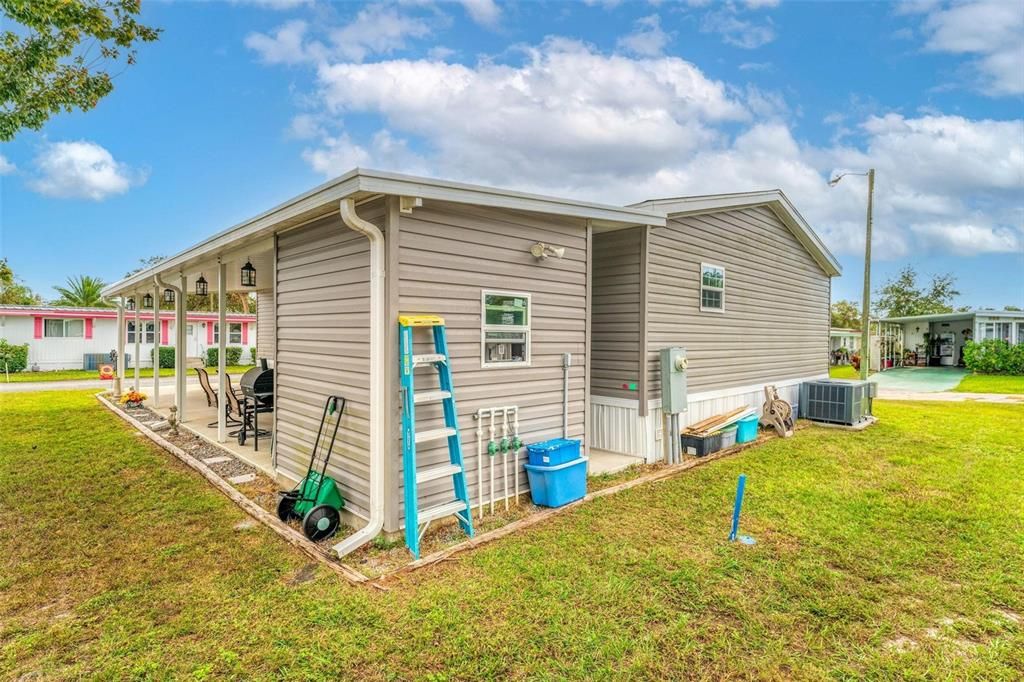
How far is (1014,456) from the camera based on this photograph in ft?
24.0

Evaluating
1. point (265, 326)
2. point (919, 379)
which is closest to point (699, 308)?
point (265, 326)

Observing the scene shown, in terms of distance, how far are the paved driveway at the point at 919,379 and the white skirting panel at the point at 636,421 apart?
11.2m

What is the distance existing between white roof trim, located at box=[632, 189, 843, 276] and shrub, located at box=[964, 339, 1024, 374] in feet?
49.1

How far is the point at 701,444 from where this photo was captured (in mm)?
7340

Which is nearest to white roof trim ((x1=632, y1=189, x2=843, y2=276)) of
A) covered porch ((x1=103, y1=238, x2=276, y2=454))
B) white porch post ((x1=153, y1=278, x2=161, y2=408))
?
covered porch ((x1=103, y1=238, x2=276, y2=454))

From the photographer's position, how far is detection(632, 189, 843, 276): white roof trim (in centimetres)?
704

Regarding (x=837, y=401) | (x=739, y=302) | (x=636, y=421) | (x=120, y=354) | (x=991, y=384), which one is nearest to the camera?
(x=636, y=421)

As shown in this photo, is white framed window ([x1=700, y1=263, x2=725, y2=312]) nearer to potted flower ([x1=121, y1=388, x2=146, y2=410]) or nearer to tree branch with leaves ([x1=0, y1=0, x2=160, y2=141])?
tree branch with leaves ([x1=0, y1=0, x2=160, y2=141])

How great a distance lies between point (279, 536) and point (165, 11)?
8.95m

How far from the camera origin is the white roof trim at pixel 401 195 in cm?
381

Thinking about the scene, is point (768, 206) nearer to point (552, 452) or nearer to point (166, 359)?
point (552, 452)

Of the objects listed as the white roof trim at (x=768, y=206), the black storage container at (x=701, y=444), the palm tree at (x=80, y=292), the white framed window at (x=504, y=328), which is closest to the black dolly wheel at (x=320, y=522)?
the white framed window at (x=504, y=328)

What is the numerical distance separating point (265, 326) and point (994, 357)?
90.9ft

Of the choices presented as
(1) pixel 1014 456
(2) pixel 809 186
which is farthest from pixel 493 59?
(2) pixel 809 186
